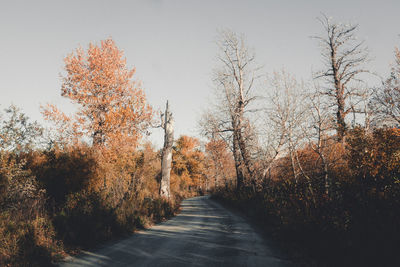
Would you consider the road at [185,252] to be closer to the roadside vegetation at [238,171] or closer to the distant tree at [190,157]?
the roadside vegetation at [238,171]

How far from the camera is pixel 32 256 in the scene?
4.96m

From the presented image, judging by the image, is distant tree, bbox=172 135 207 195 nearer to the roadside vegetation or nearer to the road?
the roadside vegetation

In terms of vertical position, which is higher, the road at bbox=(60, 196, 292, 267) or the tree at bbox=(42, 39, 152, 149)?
the tree at bbox=(42, 39, 152, 149)

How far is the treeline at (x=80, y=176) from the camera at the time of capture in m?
5.90

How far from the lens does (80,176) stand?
32.2 feet

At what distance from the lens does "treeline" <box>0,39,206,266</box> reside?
5902 mm

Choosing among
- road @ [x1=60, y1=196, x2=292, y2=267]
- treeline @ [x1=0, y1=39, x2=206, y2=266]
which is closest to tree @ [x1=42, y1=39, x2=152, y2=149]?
treeline @ [x1=0, y1=39, x2=206, y2=266]

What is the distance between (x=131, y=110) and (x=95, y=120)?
8.20 feet

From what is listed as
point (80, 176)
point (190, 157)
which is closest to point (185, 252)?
point (80, 176)

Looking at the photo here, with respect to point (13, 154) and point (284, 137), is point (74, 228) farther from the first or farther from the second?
point (284, 137)

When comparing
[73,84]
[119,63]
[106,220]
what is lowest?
[106,220]

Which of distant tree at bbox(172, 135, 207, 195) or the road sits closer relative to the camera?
the road

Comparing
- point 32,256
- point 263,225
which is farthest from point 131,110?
point 32,256

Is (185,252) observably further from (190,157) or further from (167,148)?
(190,157)
